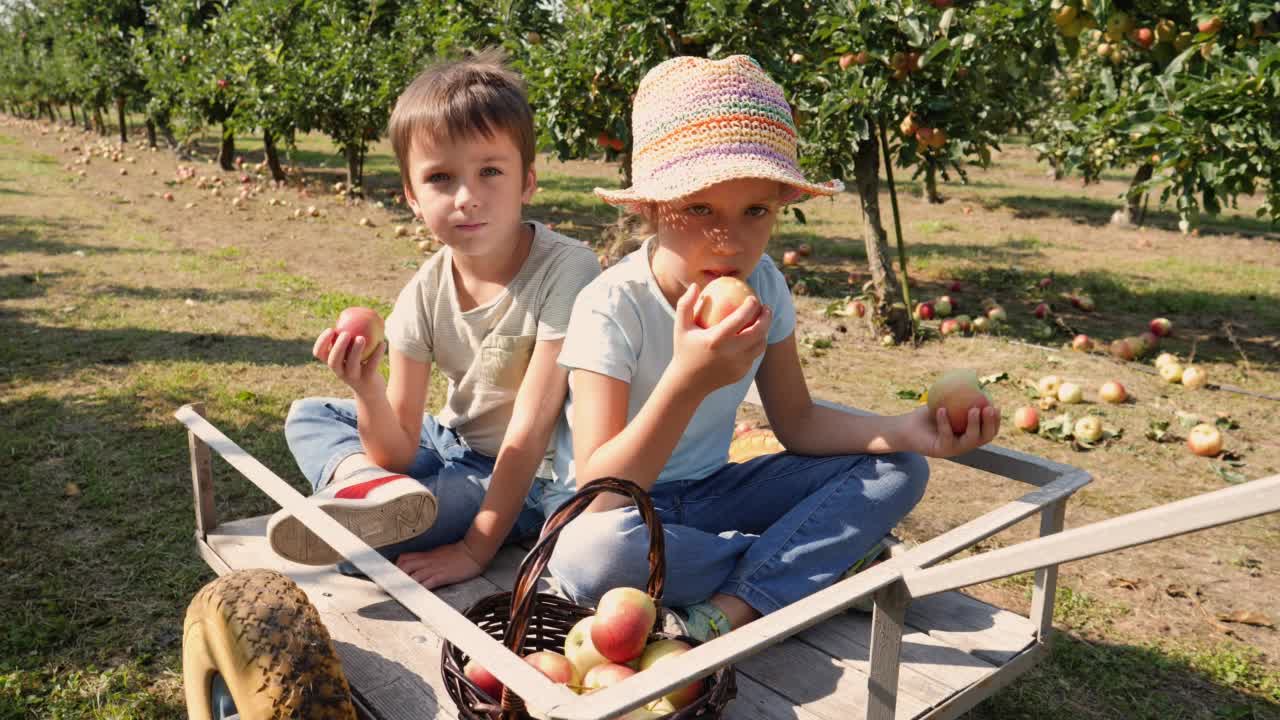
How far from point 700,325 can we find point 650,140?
53 cm

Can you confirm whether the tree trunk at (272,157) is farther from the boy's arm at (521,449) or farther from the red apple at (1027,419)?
the boy's arm at (521,449)

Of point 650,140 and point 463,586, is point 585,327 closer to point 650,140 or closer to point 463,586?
point 650,140

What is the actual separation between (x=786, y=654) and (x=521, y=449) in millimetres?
795

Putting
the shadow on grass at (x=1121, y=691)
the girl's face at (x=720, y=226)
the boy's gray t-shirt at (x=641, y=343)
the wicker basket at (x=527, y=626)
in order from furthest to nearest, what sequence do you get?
the shadow on grass at (x=1121, y=691), the boy's gray t-shirt at (x=641, y=343), the girl's face at (x=720, y=226), the wicker basket at (x=527, y=626)

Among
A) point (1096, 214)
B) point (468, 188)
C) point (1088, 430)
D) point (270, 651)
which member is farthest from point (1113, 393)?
point (1096, 214)

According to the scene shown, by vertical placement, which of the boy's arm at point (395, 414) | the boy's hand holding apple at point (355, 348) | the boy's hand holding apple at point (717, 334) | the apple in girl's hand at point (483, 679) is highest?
the boy's hand holding apple at point (717, 334)

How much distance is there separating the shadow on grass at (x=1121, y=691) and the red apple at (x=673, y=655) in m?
1.21

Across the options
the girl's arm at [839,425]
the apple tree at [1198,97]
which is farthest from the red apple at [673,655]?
the apple tree at [1198,97]

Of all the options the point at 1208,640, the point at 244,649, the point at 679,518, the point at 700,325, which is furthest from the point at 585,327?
the point at 1208,640

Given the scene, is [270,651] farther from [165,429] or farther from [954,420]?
[165,429]

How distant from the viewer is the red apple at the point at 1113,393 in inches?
211

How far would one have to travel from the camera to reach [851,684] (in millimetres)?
1919

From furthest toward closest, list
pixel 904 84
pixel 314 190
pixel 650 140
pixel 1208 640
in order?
1. pixel 314 190
2. pixel 904 84
3. pixel 1208 640
4. pixel 650 140

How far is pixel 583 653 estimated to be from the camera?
1825 mm
